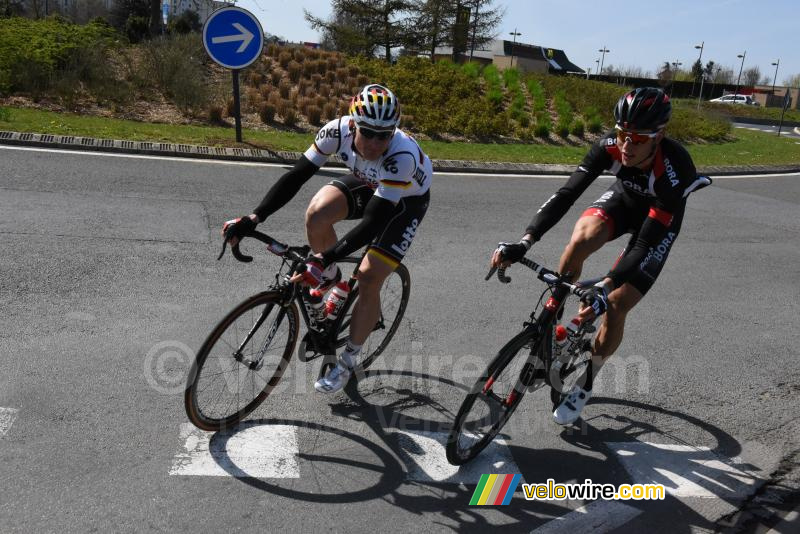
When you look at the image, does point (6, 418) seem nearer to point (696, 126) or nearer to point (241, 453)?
point (241, 453)

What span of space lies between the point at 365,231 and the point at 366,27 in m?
30.3

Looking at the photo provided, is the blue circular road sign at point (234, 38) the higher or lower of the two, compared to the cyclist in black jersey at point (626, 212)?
higher

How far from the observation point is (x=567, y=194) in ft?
14.0

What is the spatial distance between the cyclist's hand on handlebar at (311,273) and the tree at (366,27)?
29.0 meters

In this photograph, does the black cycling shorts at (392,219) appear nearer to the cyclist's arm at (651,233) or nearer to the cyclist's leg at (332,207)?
the cyclist's leg at (332,207)

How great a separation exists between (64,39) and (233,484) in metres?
16.2

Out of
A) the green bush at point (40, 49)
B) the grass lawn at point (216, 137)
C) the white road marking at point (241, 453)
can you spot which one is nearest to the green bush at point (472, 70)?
the grass lawn at point (216, 137)

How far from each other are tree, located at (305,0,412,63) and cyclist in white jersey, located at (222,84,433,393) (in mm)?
27974

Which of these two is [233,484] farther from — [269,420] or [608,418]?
[608,418]

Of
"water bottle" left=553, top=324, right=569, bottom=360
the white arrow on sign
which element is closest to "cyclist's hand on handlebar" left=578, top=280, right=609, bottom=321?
"water bottle" left=553, top=324, right=569, bottom=360

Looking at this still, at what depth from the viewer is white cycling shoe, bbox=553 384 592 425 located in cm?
438

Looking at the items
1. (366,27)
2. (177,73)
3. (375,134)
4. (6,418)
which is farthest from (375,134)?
(366,27)

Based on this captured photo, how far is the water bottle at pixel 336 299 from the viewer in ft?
14.8

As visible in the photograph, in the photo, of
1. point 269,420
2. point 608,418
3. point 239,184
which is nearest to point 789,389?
point 608,418
